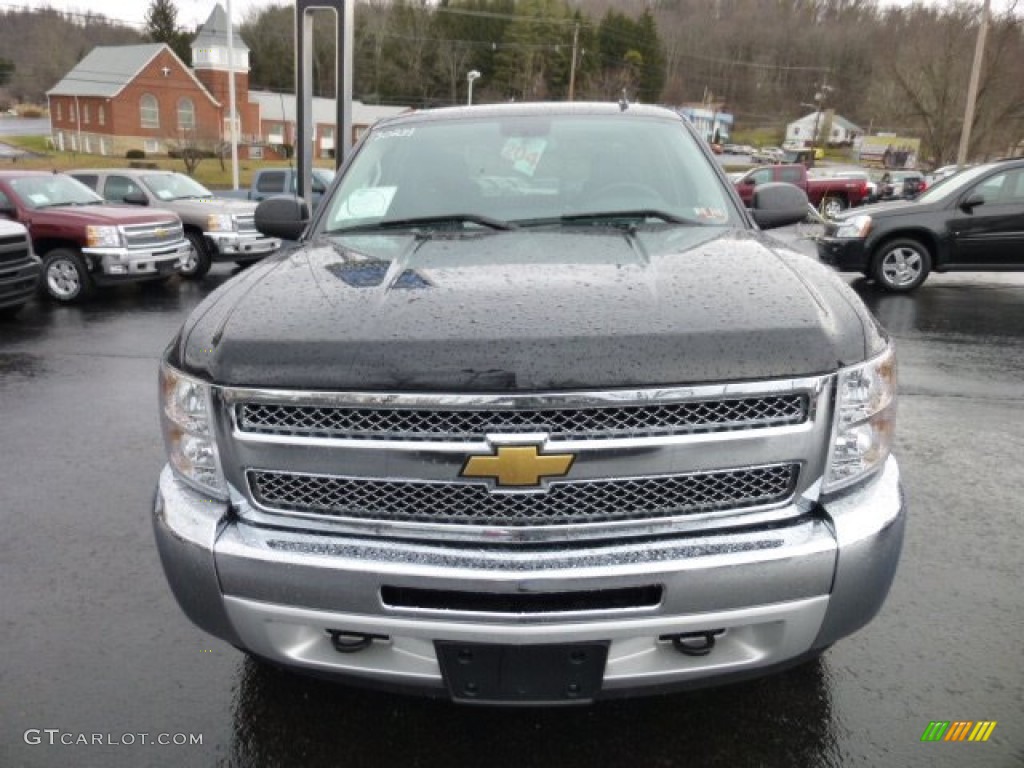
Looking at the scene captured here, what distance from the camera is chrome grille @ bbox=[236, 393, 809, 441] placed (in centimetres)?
194

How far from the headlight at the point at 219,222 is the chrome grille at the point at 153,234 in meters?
0.96

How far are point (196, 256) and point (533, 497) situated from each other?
12.2m

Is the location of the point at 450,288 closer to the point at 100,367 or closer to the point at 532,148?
the point at 532,148

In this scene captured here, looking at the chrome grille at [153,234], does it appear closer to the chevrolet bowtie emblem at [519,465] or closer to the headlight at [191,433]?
the headlight at [191,433]

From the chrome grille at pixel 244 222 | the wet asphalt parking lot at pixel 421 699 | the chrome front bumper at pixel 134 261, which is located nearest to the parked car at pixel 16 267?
the chrome front bumper at pixel 134 261

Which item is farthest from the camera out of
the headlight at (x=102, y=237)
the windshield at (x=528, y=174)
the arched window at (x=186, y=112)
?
the arched window at (x=186, y=112)

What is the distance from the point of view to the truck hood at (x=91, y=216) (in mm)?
10680

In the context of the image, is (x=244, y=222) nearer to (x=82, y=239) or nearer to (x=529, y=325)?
(x=82, y=239)

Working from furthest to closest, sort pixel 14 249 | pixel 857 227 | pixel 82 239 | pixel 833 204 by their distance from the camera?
pixel 833 204 → pixel 857 227 → pixel 82 239 → pixel 14 249

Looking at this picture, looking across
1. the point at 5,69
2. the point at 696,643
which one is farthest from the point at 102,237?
the point at 5,69

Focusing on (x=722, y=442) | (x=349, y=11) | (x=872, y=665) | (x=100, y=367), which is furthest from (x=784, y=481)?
(x=349, y=11)

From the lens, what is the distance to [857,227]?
435 inches

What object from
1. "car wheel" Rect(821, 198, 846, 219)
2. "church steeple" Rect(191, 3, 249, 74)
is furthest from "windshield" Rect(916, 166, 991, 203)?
"church steeple" Rect(191, 3, 249, 74)

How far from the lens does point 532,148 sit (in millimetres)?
3637
